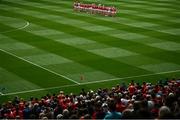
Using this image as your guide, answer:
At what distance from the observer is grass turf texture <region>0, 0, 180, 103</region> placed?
29.3 m

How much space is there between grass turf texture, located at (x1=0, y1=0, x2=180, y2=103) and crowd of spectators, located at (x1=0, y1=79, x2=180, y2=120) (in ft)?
22.0

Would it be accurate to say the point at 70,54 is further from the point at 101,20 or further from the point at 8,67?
the point at 101,20

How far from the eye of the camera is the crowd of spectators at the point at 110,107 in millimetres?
11738

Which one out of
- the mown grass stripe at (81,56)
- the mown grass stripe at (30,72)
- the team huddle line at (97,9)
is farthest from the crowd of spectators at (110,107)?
the team huddle line at (97,9)

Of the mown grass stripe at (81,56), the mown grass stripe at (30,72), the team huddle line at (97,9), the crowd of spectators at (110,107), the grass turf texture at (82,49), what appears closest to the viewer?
the crowd of spectators at (110,107)

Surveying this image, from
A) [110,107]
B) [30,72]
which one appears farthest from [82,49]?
[110,107]

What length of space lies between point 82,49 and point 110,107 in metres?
23.5

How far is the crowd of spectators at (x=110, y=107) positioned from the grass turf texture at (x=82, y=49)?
6.71 meters

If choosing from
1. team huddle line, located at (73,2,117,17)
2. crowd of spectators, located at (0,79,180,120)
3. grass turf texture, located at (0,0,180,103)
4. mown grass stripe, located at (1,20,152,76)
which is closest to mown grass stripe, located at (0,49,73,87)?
grass turf texture, located at (0,0,180,103)

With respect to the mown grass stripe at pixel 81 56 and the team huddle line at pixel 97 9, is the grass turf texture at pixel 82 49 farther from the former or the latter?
the team huddle line at pixel 97 9

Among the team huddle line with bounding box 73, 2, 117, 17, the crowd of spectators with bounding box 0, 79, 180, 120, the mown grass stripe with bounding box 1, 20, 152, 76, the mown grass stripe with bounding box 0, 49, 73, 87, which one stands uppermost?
the crowd of spectators with bounding box 0, 79, 180, 120

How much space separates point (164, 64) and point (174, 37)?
30.7ft

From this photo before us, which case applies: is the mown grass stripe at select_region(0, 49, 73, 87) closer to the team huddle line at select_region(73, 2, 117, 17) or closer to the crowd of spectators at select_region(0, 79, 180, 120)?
the crowd of spectators at select_region(0, 79, 180, 120)

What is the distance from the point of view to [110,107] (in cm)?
1317
